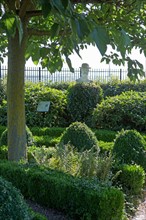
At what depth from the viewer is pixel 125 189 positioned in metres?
4.99

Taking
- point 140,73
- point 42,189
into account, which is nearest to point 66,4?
point 140,73

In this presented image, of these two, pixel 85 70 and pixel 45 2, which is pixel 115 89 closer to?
pixel 85 70

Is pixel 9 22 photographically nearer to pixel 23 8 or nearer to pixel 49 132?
pixel 23 8

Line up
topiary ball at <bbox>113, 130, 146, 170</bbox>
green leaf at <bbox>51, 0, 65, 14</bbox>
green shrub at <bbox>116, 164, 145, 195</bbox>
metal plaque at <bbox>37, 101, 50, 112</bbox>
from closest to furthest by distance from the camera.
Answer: green leaf at <bbox>51, 0, 65, 14</bbox> → green shrub at <bbox>116, 164, 145, 195</bbox> → topiary ball at <bbox>113, 130, 146, 170</bbox> → metal plaque at <bbox>37, 101, 50, 112</bbox>

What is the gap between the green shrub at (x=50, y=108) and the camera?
392 inches

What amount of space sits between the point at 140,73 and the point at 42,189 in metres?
1.76

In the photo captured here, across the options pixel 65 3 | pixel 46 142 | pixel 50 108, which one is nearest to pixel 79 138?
pixel 46 142

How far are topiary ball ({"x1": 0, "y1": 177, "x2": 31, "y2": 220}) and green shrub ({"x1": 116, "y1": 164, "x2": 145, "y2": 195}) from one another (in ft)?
8.69

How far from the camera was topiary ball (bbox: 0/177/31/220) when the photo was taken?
2.33 metres

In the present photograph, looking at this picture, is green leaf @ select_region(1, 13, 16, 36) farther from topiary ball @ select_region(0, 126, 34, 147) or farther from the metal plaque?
the metal plaque

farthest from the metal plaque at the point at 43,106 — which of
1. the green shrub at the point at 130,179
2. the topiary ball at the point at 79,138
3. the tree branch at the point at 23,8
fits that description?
the tree branch at the point at 23,8

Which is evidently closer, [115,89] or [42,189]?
[42,189]

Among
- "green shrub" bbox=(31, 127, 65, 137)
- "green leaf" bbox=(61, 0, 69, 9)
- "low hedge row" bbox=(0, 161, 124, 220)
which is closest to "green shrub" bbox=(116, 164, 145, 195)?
"low hedge row" bbox=(0, 161, 124, 220)

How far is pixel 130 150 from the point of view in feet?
18.4
